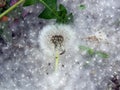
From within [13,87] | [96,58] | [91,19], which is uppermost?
[91,19]

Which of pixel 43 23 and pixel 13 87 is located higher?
pixel 43 23

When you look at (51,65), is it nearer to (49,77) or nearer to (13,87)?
(49,77)

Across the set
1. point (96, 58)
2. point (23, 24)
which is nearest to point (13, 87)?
point (23, 24)

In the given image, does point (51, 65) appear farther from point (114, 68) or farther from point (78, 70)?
point (114, 68)
